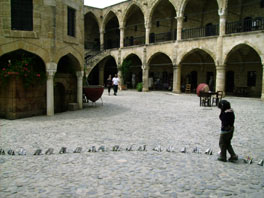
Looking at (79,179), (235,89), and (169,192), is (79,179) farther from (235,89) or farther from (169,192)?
(235,89)

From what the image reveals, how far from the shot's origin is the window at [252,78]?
857 inches

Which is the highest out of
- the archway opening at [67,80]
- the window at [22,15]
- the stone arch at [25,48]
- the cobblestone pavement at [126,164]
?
the window at [22,15]

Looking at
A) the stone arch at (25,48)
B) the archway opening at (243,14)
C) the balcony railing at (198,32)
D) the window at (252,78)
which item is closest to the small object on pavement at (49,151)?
the stone arch at (25,48)

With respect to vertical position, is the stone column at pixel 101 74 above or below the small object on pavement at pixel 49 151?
above

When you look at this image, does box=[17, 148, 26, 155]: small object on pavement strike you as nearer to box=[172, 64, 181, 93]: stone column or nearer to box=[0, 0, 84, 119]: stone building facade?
box=[0, 0, 84, 119]: stone building facade

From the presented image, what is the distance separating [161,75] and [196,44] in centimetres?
900

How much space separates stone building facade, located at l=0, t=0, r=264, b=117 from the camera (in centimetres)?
941

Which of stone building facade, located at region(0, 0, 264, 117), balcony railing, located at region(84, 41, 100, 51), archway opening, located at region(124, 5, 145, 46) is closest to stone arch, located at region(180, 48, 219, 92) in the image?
stone building facade, located at region(0, 0, 264, 117)

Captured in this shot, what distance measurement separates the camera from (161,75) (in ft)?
94.3

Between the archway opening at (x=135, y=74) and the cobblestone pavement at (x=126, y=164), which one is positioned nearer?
the cobblestone pavement at (x=126, y=164)

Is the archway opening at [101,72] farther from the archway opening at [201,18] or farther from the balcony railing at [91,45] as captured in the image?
the archway opening at [201,18]

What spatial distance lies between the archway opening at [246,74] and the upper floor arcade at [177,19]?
235cm

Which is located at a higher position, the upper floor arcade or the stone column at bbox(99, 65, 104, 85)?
the upper floor arcade

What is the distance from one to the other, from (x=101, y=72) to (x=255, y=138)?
25.3 m
